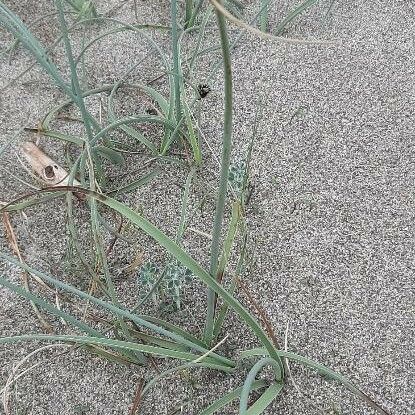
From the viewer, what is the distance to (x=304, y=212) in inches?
45.3

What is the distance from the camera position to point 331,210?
45.2 inches

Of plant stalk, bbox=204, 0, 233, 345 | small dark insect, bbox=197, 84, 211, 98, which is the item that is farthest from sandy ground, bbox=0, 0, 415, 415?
plant stalk, bbox=204, 0, 233, 345

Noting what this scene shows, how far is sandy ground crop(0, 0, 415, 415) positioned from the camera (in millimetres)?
967

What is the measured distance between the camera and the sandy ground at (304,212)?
967 millimetres

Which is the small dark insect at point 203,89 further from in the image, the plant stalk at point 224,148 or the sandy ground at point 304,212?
the plant stalk at point 224,148

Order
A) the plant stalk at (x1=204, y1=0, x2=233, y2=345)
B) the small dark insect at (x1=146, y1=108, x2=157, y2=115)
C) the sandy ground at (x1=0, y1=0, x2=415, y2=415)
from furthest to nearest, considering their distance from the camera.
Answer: the small dark insect at (x1=146, y1=108, x2=157, y2=115) < the sandy ground at (x1=0, y1=0, x2=415, y2=415) < the plant stalk at (x1=204, y1=0, x2=233, y2=345)

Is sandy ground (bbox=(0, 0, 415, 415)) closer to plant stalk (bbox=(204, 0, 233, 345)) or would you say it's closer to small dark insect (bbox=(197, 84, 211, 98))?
small dark insect (bbox=(197, 84, 211, 98))

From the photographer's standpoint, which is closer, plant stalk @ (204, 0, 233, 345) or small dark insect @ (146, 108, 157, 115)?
plant stalk @ (204, 0, 233, 345)

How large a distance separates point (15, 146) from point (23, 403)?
55 centimetres

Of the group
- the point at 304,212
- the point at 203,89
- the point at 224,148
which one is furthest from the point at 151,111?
the point at 224,148

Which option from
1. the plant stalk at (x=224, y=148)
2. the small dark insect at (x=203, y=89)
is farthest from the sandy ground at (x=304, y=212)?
the plant stalk at (x=224, y=148)

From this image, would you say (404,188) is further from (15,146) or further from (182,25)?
(15,146)

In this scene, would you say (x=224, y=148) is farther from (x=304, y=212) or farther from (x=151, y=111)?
(x=151, y=111)

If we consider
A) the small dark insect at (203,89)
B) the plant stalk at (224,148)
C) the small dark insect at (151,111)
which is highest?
the plant stalk at (224,148)
